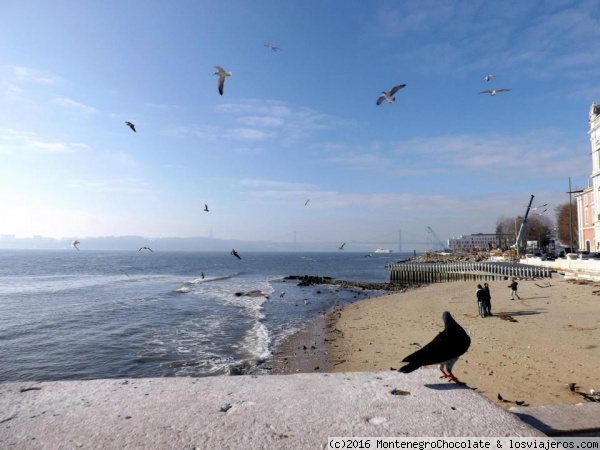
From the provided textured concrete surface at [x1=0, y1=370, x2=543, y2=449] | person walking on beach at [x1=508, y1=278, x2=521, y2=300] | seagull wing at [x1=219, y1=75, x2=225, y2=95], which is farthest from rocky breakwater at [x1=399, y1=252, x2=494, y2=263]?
textured concrete surface at [x1=0, y1=370, x2=543, y2=449]

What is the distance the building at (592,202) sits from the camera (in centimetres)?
4069

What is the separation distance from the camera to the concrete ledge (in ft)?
12.2

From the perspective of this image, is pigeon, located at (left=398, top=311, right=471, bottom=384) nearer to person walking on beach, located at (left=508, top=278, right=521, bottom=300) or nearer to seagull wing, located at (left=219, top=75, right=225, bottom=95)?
seagull wing, located at (left=219, top=75, right=225, bottom=95)

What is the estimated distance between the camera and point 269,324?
2230 cm

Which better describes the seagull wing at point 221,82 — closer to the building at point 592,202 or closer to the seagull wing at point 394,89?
the seagull wing at point 394,89

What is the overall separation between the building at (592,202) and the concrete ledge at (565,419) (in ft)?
152

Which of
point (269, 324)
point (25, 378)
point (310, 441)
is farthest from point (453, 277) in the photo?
point (310, 441)

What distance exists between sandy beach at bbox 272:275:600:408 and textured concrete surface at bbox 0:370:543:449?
107cm

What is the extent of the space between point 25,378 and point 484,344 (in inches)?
580

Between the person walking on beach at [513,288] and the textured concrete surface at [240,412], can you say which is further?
the person walking on beach at [513,288]

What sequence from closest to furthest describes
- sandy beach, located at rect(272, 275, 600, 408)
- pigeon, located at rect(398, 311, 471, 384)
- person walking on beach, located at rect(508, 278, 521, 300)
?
pigeon, located at rect(398, 311, 471, 384) → sandy beach, located at rect(272, 275, 600, 408) → person walking on beach, located at rect(508, 278, 521, 300)

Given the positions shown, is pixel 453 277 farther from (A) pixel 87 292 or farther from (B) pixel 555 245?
(B) pixel 555 245

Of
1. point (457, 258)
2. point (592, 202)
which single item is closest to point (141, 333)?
point (592, 202)

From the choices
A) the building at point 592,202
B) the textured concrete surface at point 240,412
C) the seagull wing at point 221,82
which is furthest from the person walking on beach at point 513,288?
the building at point 592,202
